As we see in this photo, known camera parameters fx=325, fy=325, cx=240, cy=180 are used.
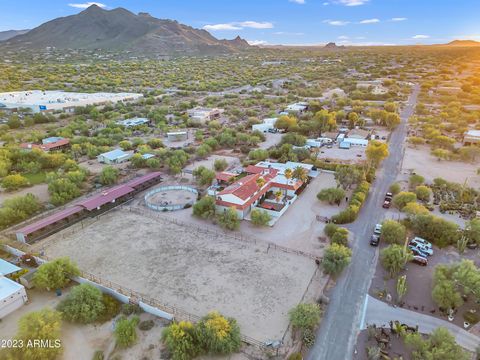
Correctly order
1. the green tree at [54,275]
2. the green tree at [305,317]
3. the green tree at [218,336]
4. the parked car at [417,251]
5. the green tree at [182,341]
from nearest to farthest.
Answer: the green tree at [182,341], the green tree at [218,336], the green tree at [305,317], the green tree at [54,275], the parked car at [417,251]

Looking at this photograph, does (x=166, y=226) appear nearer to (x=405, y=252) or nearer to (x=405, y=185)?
(x=405, y=252)

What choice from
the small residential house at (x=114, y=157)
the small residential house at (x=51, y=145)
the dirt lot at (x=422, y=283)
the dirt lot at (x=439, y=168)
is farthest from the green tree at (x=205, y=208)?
the small residential house at (x=51, y=145)

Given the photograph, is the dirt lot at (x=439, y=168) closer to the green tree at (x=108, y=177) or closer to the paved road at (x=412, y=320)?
the paved road at (x=412, y=320)

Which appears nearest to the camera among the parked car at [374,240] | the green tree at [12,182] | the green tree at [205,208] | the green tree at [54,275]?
the green tree at [54,275]

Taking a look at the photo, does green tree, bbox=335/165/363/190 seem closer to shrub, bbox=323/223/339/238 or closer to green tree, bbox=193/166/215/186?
shrub, bbox=323/223/339/238

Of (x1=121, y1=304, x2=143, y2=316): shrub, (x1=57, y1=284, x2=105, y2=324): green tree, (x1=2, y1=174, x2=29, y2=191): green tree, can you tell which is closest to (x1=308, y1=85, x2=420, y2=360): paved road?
(x1=121, y1=304, x2=143, y2=316): shrub

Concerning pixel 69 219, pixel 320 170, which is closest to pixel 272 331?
pixel 69 219
